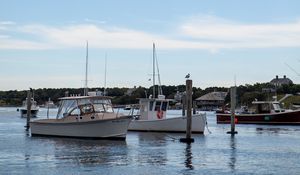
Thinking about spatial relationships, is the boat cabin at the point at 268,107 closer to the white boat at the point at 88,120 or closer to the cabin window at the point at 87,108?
the white boat at the point at 88,120

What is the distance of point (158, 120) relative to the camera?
184 feet

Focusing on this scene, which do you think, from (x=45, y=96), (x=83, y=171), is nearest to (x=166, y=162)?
(x=83, y=171)

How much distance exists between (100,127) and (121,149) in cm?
737

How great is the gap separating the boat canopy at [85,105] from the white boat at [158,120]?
9.31 meters

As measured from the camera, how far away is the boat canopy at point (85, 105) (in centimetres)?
4666

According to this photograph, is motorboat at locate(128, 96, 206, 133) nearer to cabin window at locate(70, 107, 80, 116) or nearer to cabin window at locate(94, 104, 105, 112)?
cabin window at locate(94, 104, 105, 112)

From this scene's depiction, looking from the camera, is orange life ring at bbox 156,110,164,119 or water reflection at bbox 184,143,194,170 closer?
water reflection at bbox 184,143,194,170

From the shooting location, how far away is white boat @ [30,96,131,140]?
149 feet

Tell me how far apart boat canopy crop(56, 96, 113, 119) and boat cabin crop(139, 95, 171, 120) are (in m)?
9.53

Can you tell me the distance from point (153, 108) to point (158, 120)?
1.61m

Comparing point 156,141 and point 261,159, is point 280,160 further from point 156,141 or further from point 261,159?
point 156,141

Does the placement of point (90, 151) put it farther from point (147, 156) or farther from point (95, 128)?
point (95, 128)

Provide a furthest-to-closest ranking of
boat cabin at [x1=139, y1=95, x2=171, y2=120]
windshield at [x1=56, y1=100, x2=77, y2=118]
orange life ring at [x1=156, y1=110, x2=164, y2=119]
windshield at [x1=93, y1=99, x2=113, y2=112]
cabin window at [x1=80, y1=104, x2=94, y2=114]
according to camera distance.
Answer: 1. orange life ring at [x1=156, y1=110, x2=164, y2=119]
2. boat cabin at [x1=139, y1=95, x2=171, y2=120]
3. windshield at [x1=56, y1=100, x2=77, y2=118]
4. windshield at [x1=93, y1=99, x2=113, y2=112]
5. cabin window at [x1=80, y1=104, x2=94, y2=114]

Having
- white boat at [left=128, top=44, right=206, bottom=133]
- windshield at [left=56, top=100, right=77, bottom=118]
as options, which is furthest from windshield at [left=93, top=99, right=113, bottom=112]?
white boat at [left=128, top=44, right=206, bottom=133]
